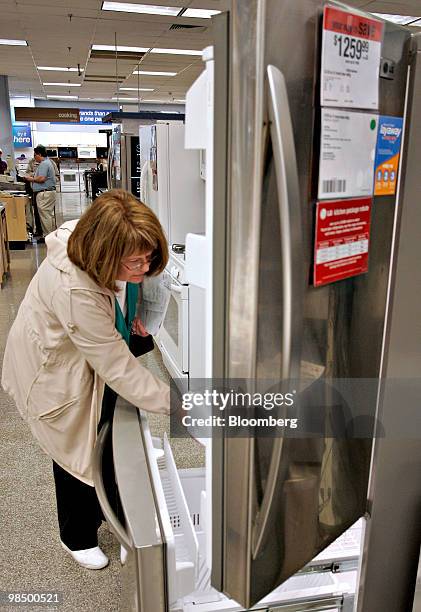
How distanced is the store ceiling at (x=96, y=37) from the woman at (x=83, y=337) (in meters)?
3.31

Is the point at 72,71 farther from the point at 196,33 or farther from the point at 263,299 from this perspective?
the point at 263,299

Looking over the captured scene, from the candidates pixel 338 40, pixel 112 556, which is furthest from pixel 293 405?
pixel 112 556

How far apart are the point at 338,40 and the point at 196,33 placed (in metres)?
8.61

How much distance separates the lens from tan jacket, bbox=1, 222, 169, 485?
4.89 feet

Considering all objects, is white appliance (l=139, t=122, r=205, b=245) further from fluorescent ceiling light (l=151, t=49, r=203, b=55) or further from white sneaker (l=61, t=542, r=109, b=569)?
fluorescent ceiling light (l=151, t=49, r=203, b=55)

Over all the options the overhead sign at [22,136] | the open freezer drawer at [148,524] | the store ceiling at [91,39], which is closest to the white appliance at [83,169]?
the overhead sign at [22,136]

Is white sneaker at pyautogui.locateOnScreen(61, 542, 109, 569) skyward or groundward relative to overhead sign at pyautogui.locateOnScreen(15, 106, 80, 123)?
groundward

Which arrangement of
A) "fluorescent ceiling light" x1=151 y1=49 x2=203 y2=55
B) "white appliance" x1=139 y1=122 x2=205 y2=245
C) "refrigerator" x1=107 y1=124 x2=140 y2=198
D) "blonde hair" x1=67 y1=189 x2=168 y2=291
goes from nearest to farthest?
"blonde hair" x1=67 y1=189 x2=168 y2=291 → "white appliance" x1=139 y1=122 x2=205 y2=245 → "refrigerator" x1=107 y1=124 x2=140 y2=198 → "fluorescent ceiling light" x1=151 y1=49 x2=203 y2=55

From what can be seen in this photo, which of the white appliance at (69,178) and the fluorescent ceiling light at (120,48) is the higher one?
the fluorescent ceiling light at (120,48)

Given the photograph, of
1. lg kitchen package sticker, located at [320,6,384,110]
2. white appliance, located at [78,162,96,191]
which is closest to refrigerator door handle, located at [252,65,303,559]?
lg kitchen package sticker, located at [320,6,384,110]

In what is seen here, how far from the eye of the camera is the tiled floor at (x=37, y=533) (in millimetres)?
2113

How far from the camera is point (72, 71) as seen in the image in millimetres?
13062

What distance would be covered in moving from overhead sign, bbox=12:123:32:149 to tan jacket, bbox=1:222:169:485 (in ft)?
70.5

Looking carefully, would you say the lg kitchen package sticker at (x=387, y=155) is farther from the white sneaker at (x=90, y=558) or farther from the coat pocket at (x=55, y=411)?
the white sneaker at (x=90, y=558)
